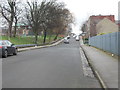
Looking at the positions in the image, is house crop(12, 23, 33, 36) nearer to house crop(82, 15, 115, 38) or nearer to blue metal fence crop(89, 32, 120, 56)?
house crop(82, 15, 115, 38)

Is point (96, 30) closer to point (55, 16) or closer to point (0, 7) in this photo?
point (55, 16)

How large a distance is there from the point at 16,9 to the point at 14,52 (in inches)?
1296

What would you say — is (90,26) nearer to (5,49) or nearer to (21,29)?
(21,29)

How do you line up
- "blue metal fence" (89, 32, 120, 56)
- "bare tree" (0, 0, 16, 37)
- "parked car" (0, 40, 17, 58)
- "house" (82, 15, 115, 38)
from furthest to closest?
1. "house" (82, 15, 115, 38)
2. "bare tree" (0, 0, 16, 37)
3. "parked car" (0, 40, 17, 58)
4. "blue metal fence" (89, 32, 120, 56)

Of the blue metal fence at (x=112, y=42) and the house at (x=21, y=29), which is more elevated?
the house at (x=21, y=29)

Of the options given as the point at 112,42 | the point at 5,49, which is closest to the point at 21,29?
the point at 5,49

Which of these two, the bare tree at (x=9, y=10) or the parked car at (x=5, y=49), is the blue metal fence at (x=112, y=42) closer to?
the parked car at (x=5, y=49)

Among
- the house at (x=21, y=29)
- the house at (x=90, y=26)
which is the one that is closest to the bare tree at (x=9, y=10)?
the house at (x=21, y=29)

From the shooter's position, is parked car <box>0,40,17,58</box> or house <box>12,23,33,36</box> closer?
parked car <box>0,40,17,58</box>

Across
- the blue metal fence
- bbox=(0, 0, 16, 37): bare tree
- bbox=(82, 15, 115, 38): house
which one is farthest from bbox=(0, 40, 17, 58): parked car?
bbox=(82, 15, 115, 38): house

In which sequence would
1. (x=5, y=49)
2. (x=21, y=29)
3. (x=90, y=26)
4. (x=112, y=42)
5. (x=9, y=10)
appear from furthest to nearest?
1. (x=21, y=29)
2. (x=90, y=26)
3. (x=9, y=10)
4. (x=112, y=42)
5. (x=5, y=49)

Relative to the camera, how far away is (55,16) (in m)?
53.3

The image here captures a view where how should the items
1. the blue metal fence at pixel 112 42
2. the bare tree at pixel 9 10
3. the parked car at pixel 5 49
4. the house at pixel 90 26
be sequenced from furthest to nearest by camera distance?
1. the house at pixel 90 26
2. the bare tree at pixel 9 10
3. the parked car at pixel 5 49
4. the blue metal fence at pixel 112 42

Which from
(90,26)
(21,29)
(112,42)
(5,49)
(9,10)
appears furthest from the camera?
(21,29)
